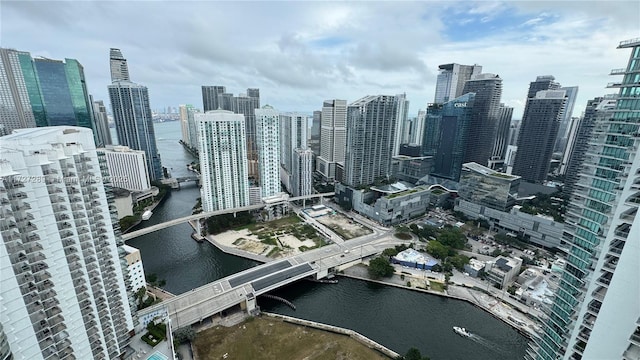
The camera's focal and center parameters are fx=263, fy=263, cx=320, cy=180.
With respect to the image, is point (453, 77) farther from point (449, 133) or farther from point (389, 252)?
point (389, 252)

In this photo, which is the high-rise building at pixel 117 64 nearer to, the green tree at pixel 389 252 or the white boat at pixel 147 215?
the white boat at pixel 147 215

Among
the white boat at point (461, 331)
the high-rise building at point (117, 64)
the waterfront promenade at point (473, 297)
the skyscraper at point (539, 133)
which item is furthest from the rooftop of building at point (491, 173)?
the high-rise building at point (117, 64)

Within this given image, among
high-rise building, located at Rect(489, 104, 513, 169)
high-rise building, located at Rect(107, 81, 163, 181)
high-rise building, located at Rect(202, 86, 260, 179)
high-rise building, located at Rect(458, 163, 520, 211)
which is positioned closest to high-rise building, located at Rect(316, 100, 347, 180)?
high-rise building, located at Rect(202, 86, 260, 179)

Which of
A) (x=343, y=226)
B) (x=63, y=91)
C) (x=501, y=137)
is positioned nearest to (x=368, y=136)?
Answer: (x=343, y=226)

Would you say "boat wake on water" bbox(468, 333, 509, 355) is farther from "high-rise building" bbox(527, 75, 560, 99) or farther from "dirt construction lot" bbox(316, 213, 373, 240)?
"high-rise building" bbox(527, 75, 560, 99)

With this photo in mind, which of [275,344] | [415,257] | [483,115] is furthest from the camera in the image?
[483,115]

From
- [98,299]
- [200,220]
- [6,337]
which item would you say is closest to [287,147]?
[200,220]
